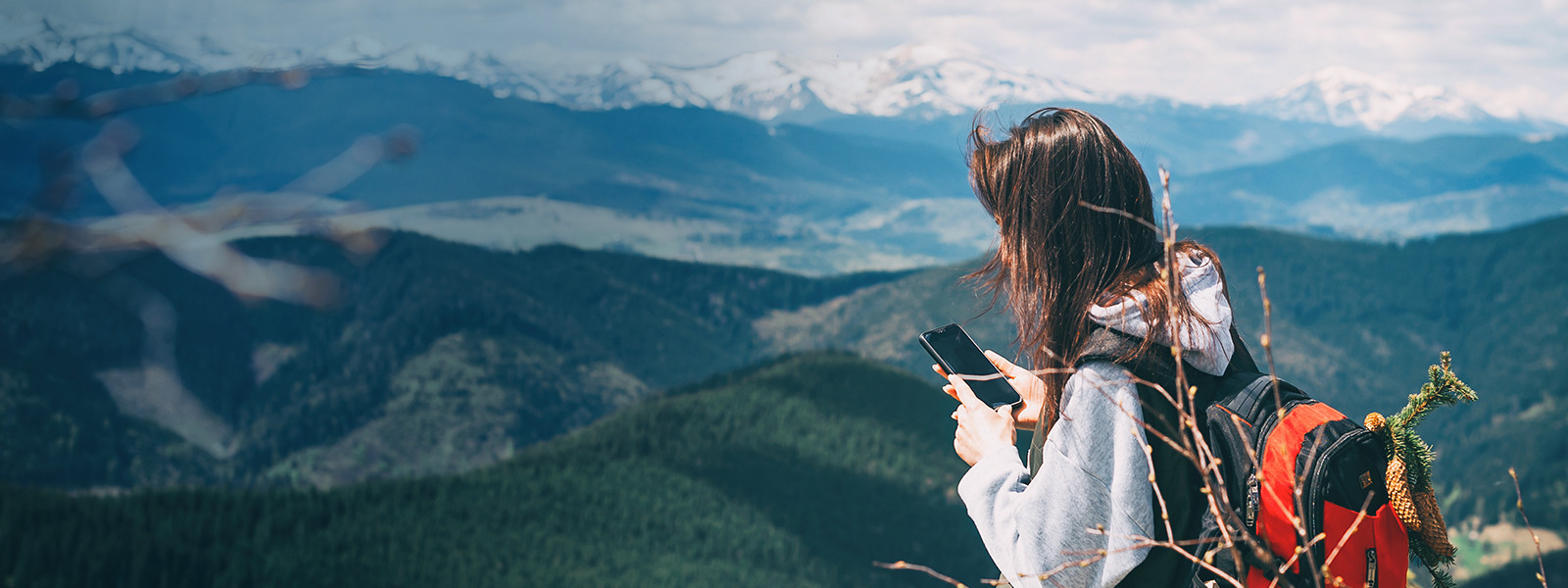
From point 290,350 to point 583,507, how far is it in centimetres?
14235

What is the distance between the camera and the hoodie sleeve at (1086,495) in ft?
7.95

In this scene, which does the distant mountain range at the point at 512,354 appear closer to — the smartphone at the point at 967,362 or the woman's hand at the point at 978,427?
the smartphone at the point at 967,362

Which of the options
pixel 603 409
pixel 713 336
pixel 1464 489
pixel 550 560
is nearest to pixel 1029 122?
pixel 550 560

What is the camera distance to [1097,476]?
2.46 meters

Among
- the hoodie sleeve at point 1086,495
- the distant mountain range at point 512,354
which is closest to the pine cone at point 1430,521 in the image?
the hoodie sleeve at point 1086,495

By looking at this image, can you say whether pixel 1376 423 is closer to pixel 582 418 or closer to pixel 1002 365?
pixel 1002 365

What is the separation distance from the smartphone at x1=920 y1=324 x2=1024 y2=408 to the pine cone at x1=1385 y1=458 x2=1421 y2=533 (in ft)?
3.33

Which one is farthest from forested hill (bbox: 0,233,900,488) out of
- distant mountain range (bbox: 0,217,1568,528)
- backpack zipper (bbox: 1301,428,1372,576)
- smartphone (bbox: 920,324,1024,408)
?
backpack zipper (bbox: 1301,428,1372,576)

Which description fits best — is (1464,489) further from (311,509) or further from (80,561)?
(80,561)

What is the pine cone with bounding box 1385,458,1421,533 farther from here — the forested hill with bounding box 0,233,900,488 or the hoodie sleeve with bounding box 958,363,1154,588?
the forested hill with bounding box 0,233,900,488

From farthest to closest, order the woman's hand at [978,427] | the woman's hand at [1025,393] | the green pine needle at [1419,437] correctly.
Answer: the woman's hand at [1025,393] < the woman's hand at [978,427] < the green pine needle at [1419,437]

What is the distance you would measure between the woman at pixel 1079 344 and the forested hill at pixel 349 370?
382 ft

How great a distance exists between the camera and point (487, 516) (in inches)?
2346

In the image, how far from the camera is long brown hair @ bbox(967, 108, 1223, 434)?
269 centimetres
